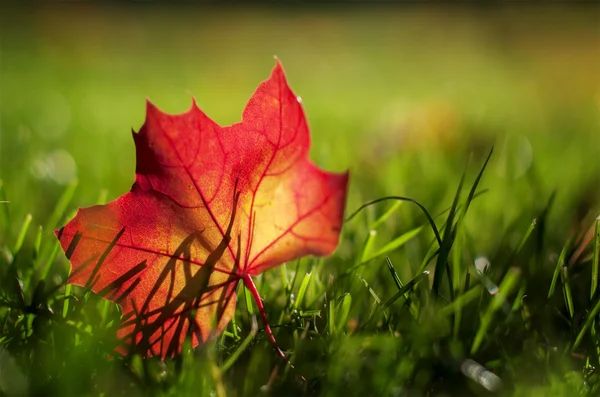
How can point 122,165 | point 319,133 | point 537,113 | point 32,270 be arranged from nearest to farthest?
point 32,270
point 122,165
point 319,133
point 537,113

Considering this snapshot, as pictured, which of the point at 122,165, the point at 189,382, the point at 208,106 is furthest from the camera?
the point at 208,106

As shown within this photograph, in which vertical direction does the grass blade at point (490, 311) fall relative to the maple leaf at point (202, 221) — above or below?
below

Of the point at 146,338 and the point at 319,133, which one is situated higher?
the point at 146,338

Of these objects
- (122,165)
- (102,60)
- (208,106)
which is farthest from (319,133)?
(102,60)

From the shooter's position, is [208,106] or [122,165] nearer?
[122,165]

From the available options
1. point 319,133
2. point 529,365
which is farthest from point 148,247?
point 319,133

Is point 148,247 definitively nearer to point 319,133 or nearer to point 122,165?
point 122,165

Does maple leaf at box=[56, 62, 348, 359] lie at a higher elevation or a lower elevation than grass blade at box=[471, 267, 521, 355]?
higher
